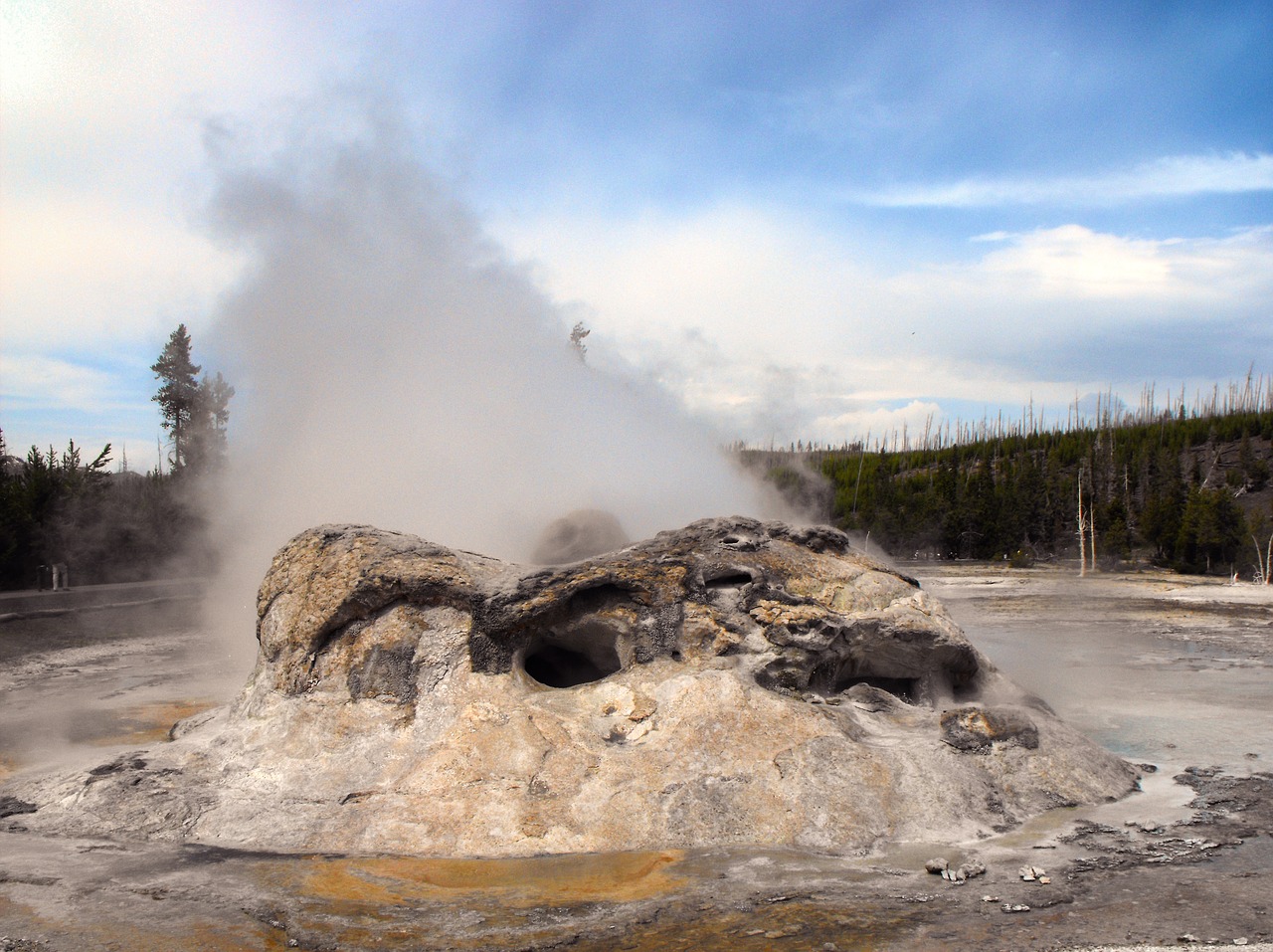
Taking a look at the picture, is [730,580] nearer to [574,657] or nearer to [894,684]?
[574,657]

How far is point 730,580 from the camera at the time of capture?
777cm

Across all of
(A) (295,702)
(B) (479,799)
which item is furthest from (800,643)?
(A) (295,702)

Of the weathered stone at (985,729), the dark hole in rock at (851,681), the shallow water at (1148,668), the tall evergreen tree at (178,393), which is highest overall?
the tall evergreen tree at (178,393)

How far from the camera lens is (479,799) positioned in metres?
6.14

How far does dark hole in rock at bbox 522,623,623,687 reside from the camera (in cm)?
757

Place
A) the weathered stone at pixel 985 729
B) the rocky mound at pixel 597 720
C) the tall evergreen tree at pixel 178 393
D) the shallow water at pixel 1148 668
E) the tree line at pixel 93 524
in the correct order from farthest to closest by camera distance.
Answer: the tall evergreen tree at pixel 178 393 → the tree line at pixel 93 524 → the shallow water at pixel 1148 668 → the weathered stone at pixel 985 729 → the rocky mound at pixel 597 720

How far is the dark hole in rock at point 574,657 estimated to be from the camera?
7.57 m

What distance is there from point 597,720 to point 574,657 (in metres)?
1.60

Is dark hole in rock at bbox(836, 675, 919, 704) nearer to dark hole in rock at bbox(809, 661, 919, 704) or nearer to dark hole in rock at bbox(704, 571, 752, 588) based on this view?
dark hole in rock at bbox(809, 661, 919, 704)

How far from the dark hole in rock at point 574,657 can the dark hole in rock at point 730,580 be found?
2.79 ft

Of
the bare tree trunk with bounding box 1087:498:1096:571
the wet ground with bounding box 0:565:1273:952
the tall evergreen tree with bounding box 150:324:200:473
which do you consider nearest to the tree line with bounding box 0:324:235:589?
the tall evergreen tree with bounding box 150:324:200:473

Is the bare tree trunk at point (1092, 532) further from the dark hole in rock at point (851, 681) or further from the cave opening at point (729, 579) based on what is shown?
the cave opening at point (729, 579)

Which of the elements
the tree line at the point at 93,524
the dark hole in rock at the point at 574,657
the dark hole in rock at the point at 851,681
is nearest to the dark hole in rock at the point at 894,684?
the dark hole in rock at the point at 851,681

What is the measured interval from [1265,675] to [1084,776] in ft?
21.5
